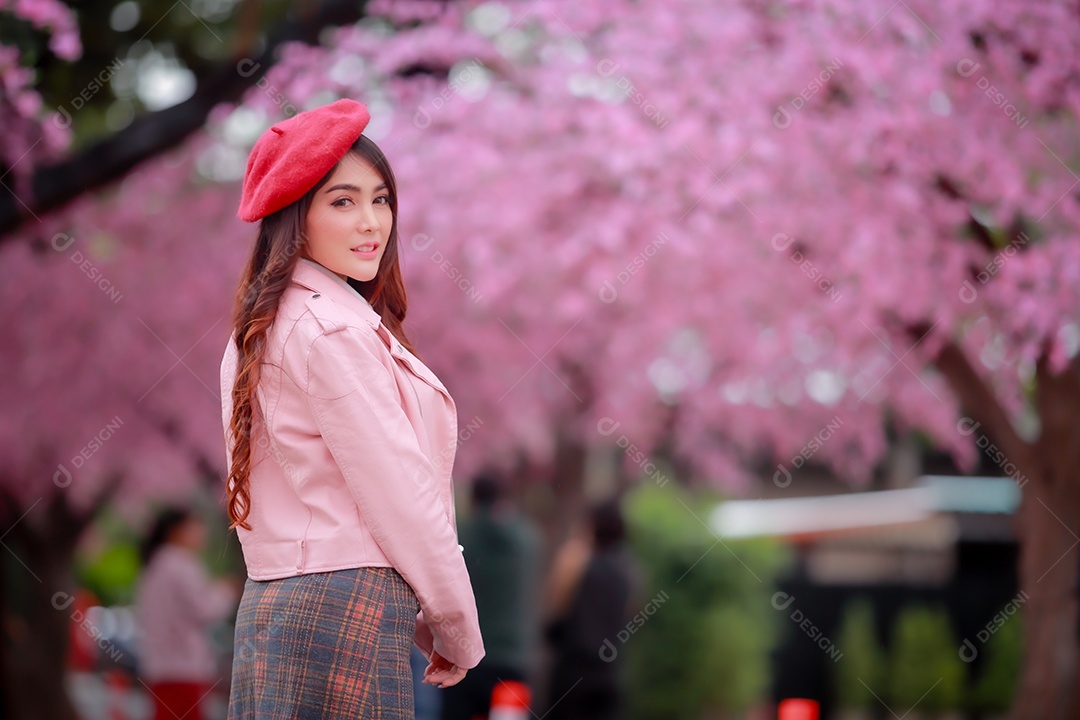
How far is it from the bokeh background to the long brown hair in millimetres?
→ 1583

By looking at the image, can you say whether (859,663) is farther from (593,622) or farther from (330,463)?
(330,463)

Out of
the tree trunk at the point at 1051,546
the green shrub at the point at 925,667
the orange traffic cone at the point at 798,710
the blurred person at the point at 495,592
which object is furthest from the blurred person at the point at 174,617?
the green shrub at the point at 925,667

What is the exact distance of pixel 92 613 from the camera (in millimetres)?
17688

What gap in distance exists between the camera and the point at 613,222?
5.71 meters

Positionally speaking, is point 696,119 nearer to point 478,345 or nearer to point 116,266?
point 478,345

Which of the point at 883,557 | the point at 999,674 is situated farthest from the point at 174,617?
the point at 883,557

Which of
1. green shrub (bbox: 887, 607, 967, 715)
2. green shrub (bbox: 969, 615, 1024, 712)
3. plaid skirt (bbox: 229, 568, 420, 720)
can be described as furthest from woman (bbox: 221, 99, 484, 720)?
green shrub (bbox: 969, 615, 1024, 712)

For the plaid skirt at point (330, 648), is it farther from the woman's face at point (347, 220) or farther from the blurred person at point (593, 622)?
the blurred person at point (593, 622)

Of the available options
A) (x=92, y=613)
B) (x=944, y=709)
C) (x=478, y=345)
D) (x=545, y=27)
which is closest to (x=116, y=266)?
(x=478, y=345)

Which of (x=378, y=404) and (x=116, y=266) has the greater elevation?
(x=378, y=404)

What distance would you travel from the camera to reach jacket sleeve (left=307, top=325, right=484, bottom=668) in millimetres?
1867

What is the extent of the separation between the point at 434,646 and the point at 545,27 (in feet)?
16.0

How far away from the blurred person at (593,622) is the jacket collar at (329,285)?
14.7ft

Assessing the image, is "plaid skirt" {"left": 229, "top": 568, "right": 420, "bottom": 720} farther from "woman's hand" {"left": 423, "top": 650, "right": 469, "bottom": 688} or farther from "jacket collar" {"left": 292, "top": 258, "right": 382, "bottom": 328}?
"jacket collar" {"left": 292, "top": 258, "right": 382, "bottom": 328}
